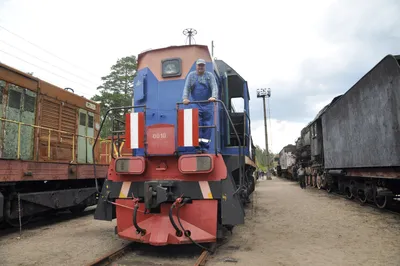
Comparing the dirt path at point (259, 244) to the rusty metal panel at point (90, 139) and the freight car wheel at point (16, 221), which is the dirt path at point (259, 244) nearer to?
the freight car wheel at point (16, 221)

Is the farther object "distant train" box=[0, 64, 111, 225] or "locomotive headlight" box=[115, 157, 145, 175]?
"distant train" box=[0, 64, 111, 225]

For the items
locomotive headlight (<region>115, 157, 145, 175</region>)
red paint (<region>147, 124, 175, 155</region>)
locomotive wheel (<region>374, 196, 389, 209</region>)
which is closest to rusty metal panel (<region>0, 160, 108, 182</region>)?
locomotive headlight (<region>115, 157, 145, 175</region>)

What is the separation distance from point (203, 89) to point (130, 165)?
1737 mm

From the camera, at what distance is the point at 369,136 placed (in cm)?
765

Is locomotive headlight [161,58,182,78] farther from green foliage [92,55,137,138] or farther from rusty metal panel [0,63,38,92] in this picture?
green foliage [92,55,137,138]

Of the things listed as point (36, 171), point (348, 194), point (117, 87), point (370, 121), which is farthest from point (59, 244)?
point (117, 87)

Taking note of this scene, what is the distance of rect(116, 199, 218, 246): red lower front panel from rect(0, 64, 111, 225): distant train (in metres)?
1.54

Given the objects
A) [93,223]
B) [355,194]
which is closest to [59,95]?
[93,223]

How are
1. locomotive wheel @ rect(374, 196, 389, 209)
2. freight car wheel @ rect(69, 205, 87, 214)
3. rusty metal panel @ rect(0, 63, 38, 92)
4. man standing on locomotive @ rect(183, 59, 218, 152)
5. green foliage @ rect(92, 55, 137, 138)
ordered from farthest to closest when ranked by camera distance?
green foliage @ rect(92, 55, 137, 138)
freight car wheel @ rect(69, 205, 87, 214)
locomotive wheel @ rect(374, 196, 389, 209)
rusty metal panel @ rect(0, 63, 38, 92)
man standing on locomotive @ rect(183, 59, 218, 152)

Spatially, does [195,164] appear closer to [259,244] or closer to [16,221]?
[259,244]

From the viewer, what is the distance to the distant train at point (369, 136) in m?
6.45

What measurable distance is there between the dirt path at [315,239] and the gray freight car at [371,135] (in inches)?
37.0

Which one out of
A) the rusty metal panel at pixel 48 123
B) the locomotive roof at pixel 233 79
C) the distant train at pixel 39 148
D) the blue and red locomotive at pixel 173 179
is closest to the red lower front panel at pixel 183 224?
the blue and red locomotive at pixel 173 179

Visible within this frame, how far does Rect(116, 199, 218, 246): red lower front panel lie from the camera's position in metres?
4.02
